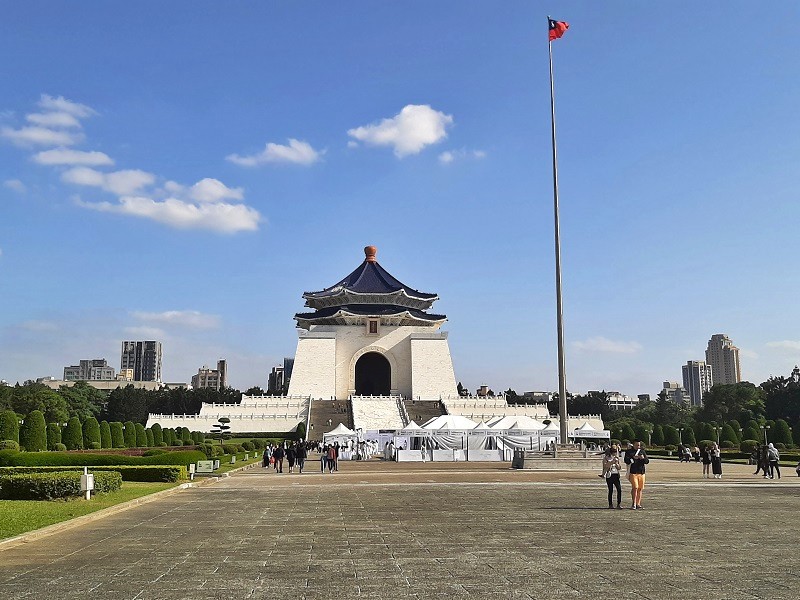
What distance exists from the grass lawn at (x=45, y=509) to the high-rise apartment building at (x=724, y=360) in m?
173

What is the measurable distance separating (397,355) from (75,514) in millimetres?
51156

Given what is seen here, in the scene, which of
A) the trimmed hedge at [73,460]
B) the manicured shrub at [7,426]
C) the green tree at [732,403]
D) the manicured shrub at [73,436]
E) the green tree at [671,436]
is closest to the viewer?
the trimmed hedge at [73,460]

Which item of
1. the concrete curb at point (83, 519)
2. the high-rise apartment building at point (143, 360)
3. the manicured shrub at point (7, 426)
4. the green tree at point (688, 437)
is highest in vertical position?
the high-rise apartment building at point (143, 360)

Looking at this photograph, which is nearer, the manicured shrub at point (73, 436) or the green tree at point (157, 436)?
the manicured shrub at point (73, 436)

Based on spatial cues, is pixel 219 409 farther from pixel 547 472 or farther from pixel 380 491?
pixel 380 491

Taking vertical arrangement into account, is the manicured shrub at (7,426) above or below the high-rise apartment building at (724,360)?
below

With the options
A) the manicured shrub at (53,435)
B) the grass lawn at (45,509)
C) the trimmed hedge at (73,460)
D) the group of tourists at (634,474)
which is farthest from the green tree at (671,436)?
the grass lawn at (45,509)

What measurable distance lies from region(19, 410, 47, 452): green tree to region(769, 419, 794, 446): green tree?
111ft

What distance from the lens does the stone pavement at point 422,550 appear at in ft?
19.9

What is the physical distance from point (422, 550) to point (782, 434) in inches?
1439

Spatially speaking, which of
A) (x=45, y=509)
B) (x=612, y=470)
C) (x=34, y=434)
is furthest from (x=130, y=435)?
(x=612, y=470)

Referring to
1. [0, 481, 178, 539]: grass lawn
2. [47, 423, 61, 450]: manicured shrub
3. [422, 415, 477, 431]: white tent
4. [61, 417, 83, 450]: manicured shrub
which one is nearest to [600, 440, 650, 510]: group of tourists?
[0, 481, 178, 539]: grass lawn

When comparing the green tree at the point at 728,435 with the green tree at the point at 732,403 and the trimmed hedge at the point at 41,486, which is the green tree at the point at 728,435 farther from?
the trimmed hedge at the point at 41,486

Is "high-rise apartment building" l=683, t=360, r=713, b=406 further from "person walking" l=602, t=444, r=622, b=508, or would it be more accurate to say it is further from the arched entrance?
"person walking" l=602, t=444, r=622, b=508
